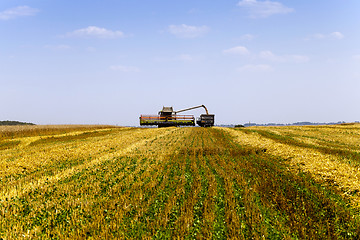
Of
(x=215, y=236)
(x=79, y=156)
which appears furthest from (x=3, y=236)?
(x=79, y=156)

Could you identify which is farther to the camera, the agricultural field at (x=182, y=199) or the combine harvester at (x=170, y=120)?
the combine harvester at (x=170, y=120)

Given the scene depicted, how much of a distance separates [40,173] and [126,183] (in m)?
6.11

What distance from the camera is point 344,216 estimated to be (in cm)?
762

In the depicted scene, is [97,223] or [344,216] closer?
[97,223]

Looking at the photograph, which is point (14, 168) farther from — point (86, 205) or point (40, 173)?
point (86, 205)

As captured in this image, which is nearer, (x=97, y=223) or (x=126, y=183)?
(x=97, y=223)

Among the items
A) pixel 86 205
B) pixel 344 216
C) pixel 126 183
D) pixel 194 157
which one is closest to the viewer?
pixel 344 216

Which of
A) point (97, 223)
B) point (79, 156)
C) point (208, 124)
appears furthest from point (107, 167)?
point (208, 124)

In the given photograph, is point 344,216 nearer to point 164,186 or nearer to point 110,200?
point 164,186

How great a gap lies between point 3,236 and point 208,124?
47.4 meters

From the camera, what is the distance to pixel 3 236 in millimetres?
6441

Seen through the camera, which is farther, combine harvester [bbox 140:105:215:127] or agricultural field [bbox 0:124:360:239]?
combine harvester [bbox 140:105:215:127]

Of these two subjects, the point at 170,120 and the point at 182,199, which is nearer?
the point at 182,199

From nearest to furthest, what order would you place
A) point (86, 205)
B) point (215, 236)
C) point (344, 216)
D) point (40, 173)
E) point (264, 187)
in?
point (215, 236) < point (344, 216) < point (86, 205) < point (264, 187) < point (40, 173)
